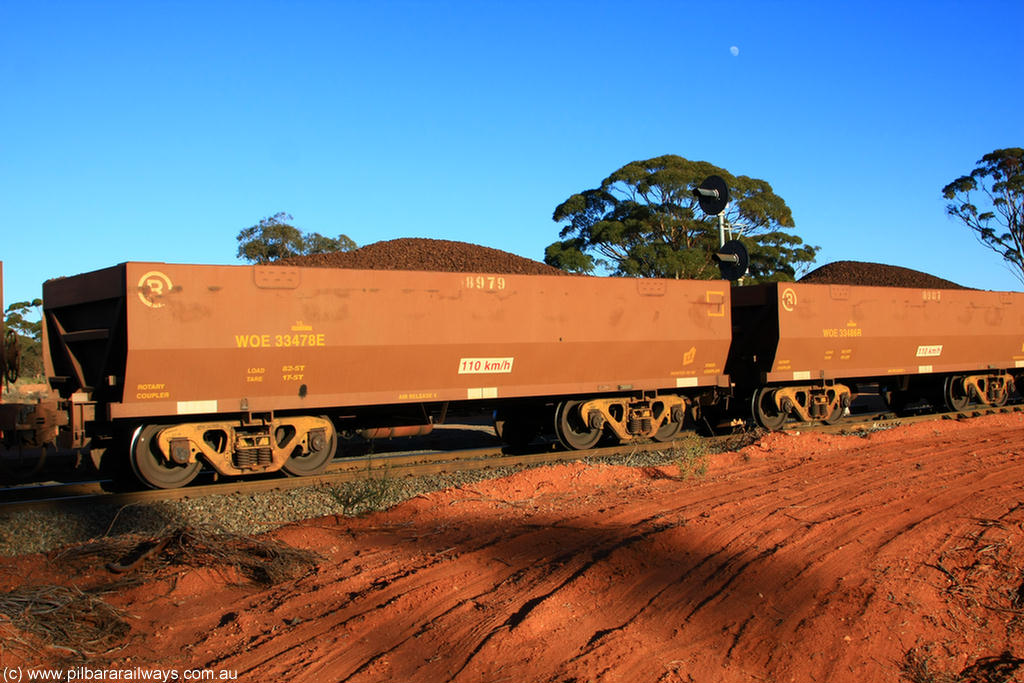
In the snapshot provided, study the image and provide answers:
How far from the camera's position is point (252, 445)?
35.3ft

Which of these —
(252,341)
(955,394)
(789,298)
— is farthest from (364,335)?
(955,394)

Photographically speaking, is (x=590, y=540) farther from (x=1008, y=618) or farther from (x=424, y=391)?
(x=424, y=391)

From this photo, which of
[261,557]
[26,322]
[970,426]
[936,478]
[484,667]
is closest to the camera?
[484,667]

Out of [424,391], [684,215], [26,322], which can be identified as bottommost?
[424,391]

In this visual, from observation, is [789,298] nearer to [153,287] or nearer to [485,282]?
[485,282]

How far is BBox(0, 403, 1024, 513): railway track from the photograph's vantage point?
9375mm

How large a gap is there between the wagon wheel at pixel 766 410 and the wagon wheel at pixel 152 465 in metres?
10.6

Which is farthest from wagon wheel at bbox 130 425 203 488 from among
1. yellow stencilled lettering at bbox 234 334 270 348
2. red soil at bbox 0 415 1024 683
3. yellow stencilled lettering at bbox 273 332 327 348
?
red soil at bbox 0 415 1024 683

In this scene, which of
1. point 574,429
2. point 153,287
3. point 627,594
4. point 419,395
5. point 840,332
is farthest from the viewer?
point 840,332

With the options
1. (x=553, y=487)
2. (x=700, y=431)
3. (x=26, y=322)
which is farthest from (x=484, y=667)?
(x=26, y=322)

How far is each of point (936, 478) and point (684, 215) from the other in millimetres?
34281

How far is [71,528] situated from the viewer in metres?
8.37

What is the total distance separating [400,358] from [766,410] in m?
8.43

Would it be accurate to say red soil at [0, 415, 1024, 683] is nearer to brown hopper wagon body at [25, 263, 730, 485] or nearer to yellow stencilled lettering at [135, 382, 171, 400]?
brown hopper wagon body at [25, 263, 730, 485]
